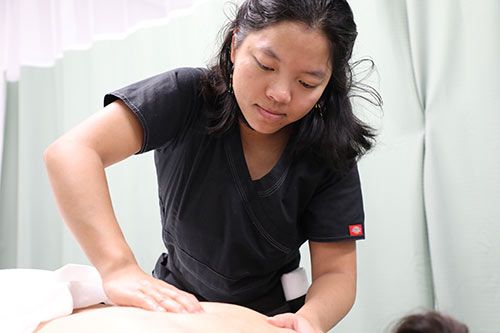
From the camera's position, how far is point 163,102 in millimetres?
1234

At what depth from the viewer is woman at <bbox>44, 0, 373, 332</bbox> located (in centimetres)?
111

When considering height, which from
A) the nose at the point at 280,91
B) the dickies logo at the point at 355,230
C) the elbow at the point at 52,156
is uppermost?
the nose at the point at 280,91

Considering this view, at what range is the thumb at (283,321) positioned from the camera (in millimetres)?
1021

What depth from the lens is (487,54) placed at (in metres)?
1.59

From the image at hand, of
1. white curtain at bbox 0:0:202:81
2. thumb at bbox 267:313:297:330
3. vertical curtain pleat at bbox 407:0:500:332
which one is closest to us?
thumb at bbox 267:313:297:330

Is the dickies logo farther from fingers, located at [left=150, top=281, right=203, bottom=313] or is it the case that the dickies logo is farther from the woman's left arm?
fingers, located at [left=150, top=281, right=203, bottom=313]

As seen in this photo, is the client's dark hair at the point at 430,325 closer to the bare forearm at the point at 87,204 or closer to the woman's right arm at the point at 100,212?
the woman's right arm at the point at 100,212

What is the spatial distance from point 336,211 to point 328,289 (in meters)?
0.21

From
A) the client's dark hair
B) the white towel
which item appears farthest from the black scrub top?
the client's dark hair

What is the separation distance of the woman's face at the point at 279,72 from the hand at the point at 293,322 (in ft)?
1.46

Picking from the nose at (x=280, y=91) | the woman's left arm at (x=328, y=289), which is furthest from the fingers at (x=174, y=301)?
the nose at (x=280, y=91)

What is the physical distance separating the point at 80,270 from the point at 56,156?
256mm

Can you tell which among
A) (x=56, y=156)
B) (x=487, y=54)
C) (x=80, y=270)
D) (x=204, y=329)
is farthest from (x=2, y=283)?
(x=487, y=54)

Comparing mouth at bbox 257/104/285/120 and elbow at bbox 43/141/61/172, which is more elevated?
mouth at bbox 257/104/285/120
